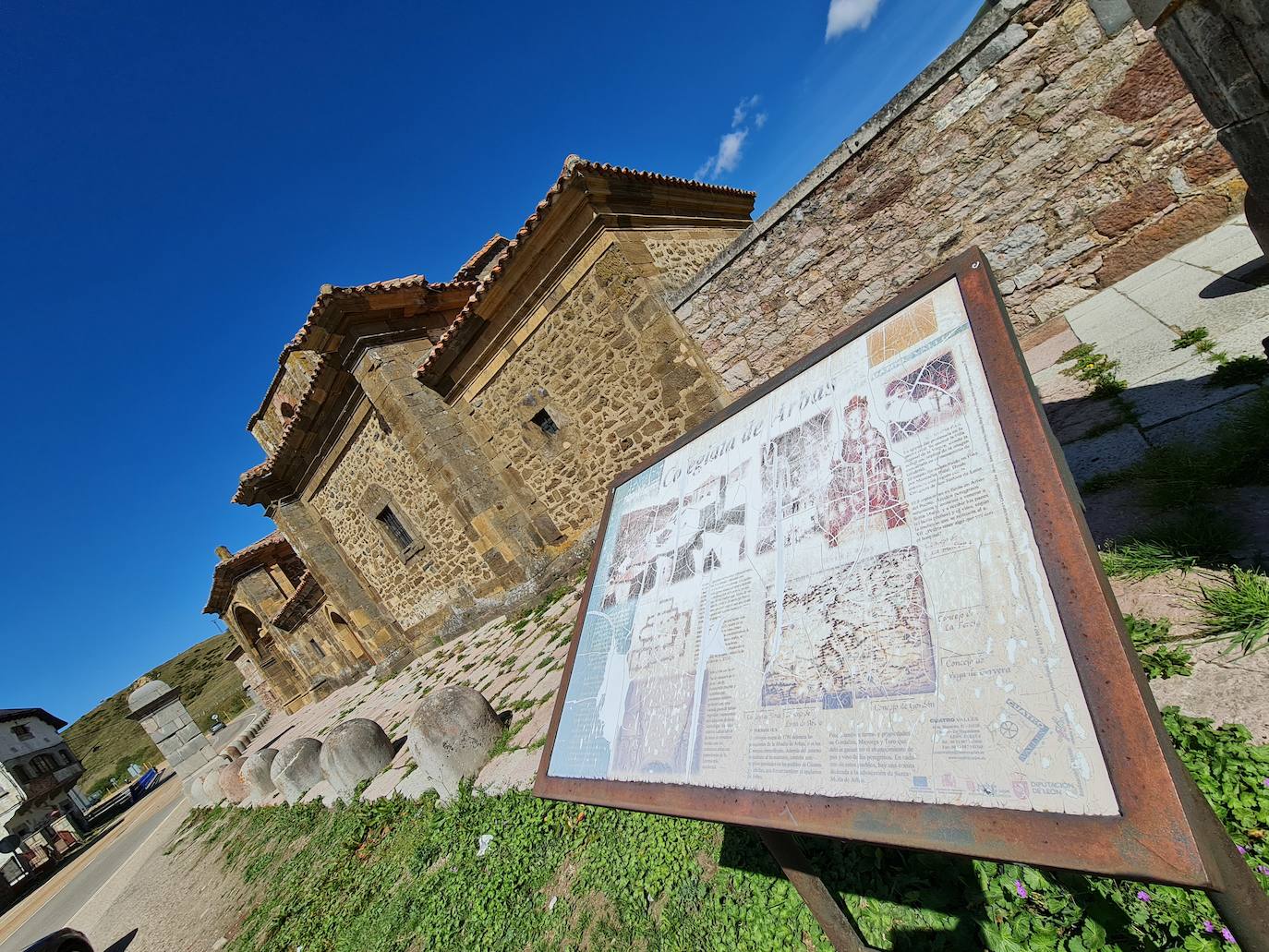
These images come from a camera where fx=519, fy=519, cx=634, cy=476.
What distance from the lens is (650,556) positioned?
1946 mm

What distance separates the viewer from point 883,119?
4.79 metres

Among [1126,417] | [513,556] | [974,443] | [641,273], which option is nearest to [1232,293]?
[1126,417]

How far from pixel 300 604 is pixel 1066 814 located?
17.9 m

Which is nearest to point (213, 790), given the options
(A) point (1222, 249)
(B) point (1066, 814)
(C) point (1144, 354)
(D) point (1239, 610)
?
(B) point (1066, 814)

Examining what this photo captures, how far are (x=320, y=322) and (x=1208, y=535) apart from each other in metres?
9.61

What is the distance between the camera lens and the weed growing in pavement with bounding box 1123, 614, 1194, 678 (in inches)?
63.4

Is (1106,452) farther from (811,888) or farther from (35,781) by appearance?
(35,781)

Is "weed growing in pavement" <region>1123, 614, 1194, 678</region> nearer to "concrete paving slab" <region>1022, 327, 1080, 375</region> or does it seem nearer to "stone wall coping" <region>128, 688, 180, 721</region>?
"concrete paving slab" <region>1022, 327, 1080, 375</region>

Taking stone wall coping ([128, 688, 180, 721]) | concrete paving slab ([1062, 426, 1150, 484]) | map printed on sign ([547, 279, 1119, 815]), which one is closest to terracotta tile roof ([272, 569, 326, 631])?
stone wall coping ([128, 688, 180, 721])

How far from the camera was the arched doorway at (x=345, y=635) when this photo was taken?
570 inches

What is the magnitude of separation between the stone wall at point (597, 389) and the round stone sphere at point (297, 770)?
4.28 metres

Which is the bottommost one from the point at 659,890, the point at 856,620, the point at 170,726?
the point at 659,890

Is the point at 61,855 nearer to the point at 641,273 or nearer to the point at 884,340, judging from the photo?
the point at 641,273

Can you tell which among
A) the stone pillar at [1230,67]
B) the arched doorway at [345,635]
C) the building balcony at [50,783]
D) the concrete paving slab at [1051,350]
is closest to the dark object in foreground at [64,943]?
the stone pillar at [1230,67]
